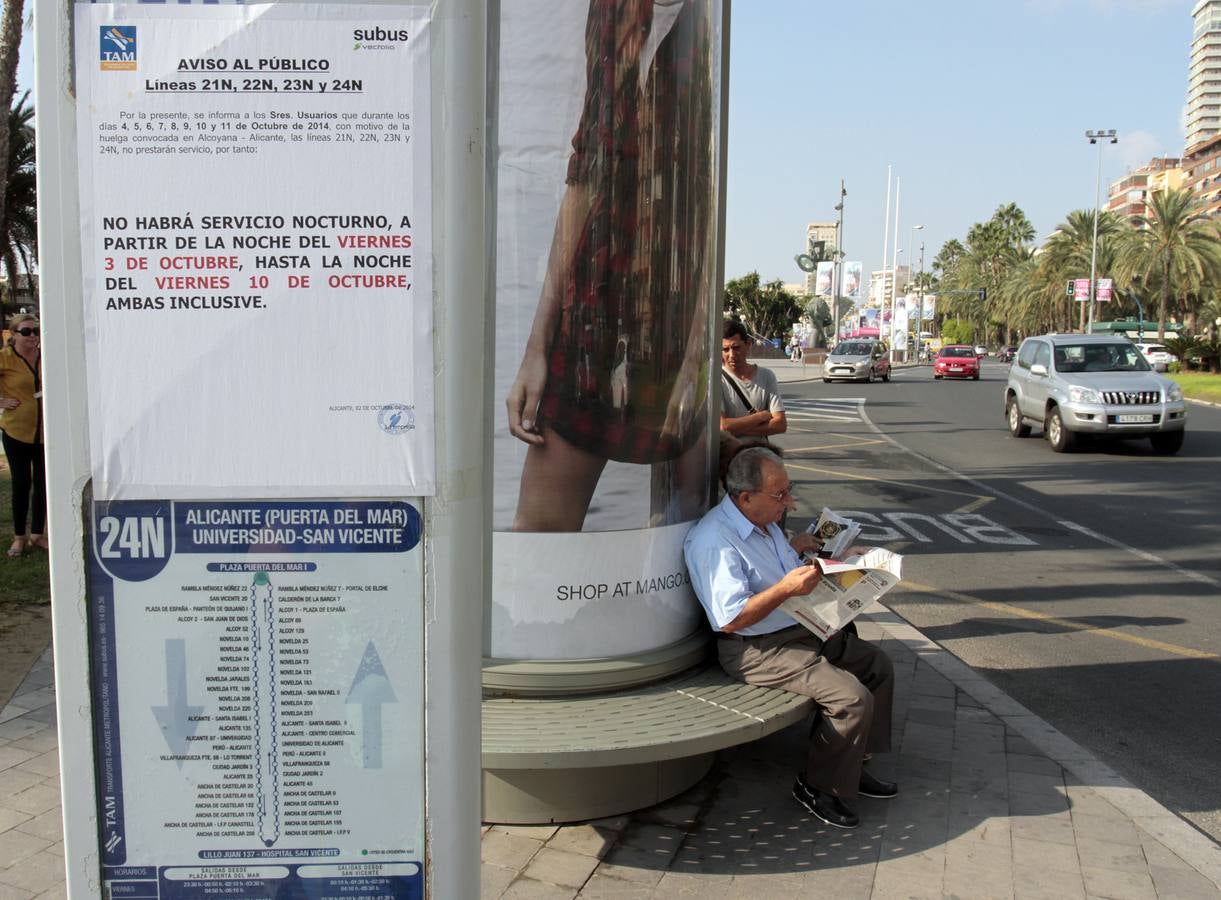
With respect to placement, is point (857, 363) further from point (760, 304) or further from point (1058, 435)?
point (760, 304)

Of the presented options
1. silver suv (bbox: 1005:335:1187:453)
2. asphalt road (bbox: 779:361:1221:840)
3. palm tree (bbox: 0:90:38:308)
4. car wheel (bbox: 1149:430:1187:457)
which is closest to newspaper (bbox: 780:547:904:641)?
asphalt road (bbox: 779:361:1221:840)

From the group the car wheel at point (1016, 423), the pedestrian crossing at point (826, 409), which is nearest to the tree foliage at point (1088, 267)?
the pedestrian crossing at point (826, 409)

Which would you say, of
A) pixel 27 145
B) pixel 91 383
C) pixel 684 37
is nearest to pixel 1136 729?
pixel 684 37

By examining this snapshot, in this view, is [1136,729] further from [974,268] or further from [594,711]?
[974,268]

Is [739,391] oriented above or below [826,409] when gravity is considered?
above

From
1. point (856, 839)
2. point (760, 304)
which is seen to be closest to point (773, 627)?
point (856, 839)

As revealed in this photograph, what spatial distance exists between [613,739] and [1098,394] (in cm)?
1491

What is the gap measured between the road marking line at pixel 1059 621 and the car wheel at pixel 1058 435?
31.3ft

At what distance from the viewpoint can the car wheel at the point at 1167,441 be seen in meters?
16.1

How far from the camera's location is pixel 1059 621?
7148 mm

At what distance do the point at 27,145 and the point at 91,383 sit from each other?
2129 cm

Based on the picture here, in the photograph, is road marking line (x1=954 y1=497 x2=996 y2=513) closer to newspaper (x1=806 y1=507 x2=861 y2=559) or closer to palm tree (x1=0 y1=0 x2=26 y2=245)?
newspaper (x1=806 y1=507 x2=861 y2=559)

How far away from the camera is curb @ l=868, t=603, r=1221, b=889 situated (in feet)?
12.0

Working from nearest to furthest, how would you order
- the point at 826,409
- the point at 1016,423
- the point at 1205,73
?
the point at 1016,423 → the point at 826,409 → the point at 1205,73
